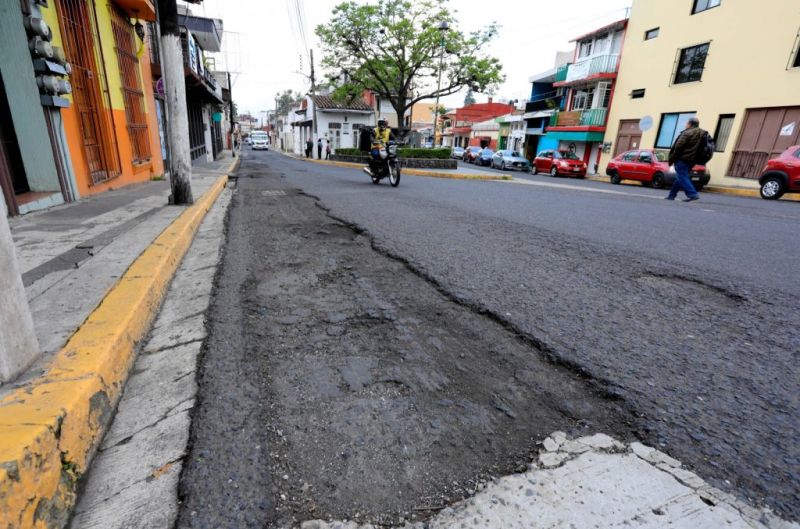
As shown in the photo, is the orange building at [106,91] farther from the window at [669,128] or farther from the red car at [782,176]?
the window at [669,128]

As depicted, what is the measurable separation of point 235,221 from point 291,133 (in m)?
54.1

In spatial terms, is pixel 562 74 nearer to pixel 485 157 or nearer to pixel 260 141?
pixel 485 157

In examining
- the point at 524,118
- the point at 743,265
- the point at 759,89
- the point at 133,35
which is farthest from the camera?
the point at 524,118

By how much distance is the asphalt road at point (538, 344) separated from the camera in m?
1.38

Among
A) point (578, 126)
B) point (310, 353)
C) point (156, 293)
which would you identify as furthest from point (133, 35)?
point (578, 126)

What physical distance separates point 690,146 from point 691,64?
14.0 m

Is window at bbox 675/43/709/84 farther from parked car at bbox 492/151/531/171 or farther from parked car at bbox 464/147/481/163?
parked car at bbox 464/147/481/163

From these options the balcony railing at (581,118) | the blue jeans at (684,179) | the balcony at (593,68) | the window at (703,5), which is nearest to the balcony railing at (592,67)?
the balcony at (593,68)

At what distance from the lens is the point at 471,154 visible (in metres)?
32.6

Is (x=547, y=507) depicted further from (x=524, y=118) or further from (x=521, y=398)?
(x=524, y=118)

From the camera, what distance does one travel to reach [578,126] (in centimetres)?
2458

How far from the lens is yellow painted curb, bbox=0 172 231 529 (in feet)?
3.44

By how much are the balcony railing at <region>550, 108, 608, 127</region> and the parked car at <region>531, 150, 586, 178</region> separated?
3.58 metres

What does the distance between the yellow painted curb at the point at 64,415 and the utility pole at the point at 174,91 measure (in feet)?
12.0
